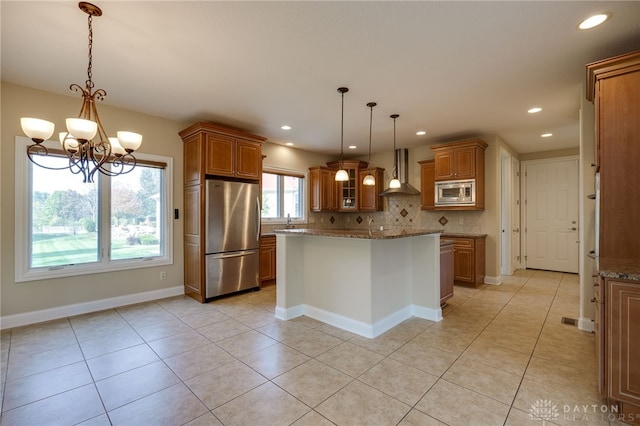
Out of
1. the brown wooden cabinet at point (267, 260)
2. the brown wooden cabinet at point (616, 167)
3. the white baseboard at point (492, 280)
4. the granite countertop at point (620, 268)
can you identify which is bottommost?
the white baseboard at point (492, 280)

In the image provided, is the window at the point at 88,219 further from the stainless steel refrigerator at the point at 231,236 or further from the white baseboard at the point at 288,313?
the white baseboard at the point at 288,313

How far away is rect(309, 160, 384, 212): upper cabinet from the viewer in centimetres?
644

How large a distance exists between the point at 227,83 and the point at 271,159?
2642mm

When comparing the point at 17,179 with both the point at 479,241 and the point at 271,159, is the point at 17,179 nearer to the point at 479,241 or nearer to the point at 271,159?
the point at 271,159

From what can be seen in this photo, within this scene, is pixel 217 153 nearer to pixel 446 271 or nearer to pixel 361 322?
pixel 361 322

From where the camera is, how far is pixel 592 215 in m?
2.95

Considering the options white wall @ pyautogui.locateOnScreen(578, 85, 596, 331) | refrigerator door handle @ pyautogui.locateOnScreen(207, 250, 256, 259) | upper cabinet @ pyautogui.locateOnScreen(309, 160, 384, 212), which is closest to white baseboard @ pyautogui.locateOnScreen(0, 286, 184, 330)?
refrigerator door handle @ pyautogui.locateOnScreen(207, 250, 256, 259)

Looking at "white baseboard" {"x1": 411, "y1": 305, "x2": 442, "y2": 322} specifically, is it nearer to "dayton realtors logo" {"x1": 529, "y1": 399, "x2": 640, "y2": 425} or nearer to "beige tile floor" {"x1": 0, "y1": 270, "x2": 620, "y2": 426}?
"beige tile floor" {"x1": 0, "y1": 270, "x2": 620, "y2": 426}

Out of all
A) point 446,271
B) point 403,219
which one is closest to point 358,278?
point 446,271

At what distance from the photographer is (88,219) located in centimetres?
371

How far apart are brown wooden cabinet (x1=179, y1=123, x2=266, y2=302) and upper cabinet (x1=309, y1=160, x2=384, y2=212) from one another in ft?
6.67

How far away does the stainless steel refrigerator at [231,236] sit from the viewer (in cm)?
418

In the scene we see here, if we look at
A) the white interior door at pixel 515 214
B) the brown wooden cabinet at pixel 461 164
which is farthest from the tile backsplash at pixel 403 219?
the white interior door at pixel 515 214

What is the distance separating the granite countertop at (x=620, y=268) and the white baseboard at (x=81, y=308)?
4.79m
